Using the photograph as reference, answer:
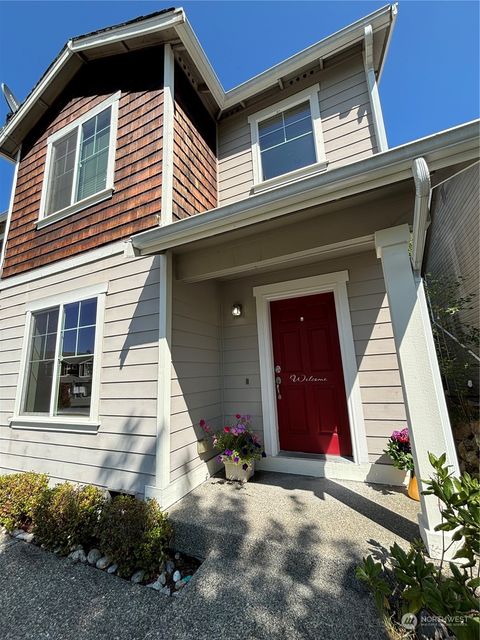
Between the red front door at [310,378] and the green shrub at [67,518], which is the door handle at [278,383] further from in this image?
the green shrub at [67,518]

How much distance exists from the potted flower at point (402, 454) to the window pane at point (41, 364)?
4.09 m

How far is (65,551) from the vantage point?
8.11 feet

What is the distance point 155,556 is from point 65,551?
0.98m

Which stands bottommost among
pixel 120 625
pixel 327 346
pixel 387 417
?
pixel 120 625

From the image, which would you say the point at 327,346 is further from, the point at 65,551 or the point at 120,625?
the point at 65,551

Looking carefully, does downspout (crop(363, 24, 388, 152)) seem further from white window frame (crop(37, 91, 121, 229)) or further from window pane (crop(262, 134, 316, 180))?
white window frame (crop(37, 91, 121, 229))

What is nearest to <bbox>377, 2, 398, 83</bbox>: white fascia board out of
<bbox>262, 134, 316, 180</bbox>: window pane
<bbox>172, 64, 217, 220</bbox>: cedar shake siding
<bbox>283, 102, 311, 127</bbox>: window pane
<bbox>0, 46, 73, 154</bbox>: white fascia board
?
<bbox>283, 102, 311, 127</bbox>: window pane

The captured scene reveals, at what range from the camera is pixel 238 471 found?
3086mm

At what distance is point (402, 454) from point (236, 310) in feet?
7.94

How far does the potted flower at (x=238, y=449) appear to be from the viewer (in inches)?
121

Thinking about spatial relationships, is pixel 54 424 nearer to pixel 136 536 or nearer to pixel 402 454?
pixel 136 536

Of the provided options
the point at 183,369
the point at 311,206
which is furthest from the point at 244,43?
the point at 183,369

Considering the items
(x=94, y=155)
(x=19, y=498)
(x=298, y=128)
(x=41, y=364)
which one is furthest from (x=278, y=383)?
(x=94, y=155)

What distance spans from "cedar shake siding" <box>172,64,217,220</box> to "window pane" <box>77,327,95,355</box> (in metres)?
1.76
